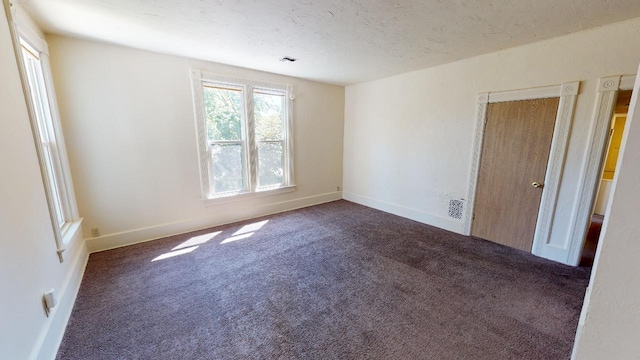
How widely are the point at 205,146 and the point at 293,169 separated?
1590 mm

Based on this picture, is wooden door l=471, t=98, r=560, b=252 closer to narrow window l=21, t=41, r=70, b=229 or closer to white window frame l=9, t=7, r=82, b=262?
white window frame l=9, t=7, r=82, b=262

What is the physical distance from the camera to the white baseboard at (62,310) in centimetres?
147

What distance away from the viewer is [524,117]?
2.87 metres

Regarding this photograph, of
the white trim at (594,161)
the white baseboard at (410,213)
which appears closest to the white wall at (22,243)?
the white baseboard at (410,213)

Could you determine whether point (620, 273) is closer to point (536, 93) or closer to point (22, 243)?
point (22, 243)

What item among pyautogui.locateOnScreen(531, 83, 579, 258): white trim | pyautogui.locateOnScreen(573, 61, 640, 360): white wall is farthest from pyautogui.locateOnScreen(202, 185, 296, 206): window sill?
pyautogui.locateOnScreen(573, 61, 640, 360): white wall

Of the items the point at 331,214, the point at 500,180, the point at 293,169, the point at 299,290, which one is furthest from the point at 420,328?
the point at 293,169

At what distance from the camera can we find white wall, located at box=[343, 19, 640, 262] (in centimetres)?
243

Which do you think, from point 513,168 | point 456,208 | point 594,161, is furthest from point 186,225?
point 594,161

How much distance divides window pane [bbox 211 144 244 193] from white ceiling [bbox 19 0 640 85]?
1.28 metres

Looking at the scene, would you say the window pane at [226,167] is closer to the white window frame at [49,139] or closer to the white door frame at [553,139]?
the white window frame at [49,139]

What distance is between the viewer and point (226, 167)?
3.78 meters

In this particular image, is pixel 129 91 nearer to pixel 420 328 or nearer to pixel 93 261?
pixel 93 261

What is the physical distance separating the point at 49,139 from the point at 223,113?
1.84m
